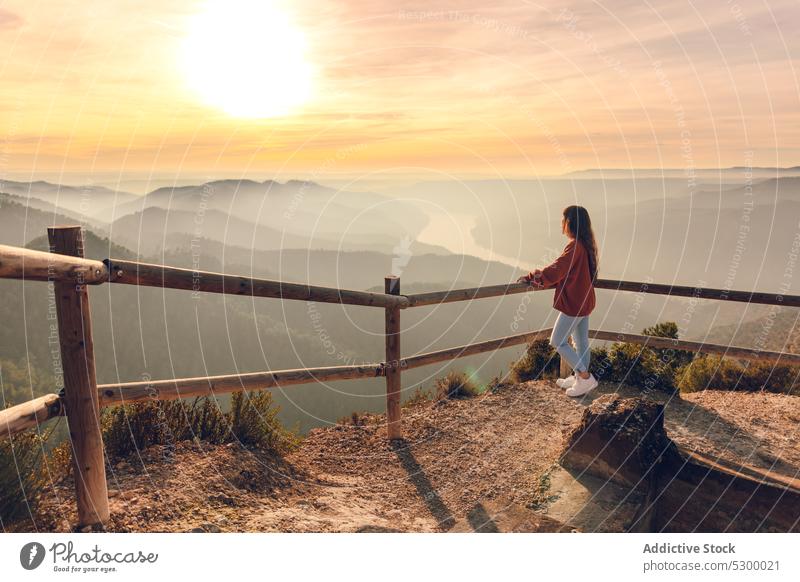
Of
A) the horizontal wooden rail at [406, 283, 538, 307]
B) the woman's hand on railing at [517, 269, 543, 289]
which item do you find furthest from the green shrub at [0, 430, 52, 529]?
the woman's hand on railing at [517, 269, 543, 289]

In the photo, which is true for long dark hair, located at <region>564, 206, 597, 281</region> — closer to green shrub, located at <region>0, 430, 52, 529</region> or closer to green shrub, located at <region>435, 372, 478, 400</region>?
green shrub, located at <region>435, 372, 478, 400</region>

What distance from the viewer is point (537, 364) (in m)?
8.23

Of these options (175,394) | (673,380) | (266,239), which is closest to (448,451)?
(175,394)

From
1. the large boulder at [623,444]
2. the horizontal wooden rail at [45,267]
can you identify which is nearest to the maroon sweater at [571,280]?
the large boulder at [623,444]

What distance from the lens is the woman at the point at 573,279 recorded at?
5906 mm

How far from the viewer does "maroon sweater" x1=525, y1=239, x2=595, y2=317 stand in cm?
→ 592

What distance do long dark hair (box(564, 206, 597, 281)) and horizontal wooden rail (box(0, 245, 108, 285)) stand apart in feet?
13.8

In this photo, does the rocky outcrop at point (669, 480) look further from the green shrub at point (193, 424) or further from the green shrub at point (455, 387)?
the green shrub at point (455, 387)

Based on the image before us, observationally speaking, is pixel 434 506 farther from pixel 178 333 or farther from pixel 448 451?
pixel 178 333

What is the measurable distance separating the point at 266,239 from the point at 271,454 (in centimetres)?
15386

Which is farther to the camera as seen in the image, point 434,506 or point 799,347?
point 799,347

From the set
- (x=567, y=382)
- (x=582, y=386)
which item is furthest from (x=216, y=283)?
(x=567, y=382)

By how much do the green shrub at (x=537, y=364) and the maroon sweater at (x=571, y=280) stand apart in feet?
6.79

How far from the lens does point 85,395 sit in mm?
3490
